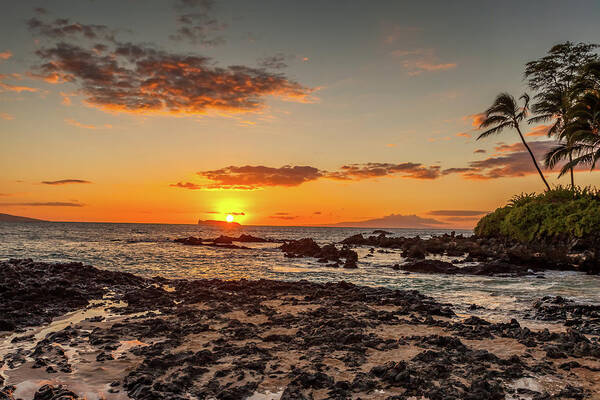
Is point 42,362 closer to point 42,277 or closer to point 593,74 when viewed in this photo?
point 42,277

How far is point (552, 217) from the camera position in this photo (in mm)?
26688

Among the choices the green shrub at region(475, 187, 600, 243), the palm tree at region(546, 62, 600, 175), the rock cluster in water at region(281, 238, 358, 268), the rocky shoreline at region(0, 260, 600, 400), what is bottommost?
the rock cluster in water at region(281, 238, 358, 268)

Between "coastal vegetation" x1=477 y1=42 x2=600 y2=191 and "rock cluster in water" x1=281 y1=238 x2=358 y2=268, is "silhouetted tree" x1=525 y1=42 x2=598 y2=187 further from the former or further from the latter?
"rock cluster in water" x1=281 y1=238 x2=358 y2=268

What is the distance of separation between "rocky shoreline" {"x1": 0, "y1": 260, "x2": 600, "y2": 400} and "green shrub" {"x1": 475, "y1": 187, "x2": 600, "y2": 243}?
1493cm

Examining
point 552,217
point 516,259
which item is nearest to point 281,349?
point 516,259

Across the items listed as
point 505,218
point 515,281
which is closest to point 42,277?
point 515,281

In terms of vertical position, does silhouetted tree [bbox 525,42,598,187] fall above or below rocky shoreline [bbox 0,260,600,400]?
above

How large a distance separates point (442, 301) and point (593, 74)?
82.0ft

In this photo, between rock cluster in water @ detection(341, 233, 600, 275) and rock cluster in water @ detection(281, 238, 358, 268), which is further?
rock cluster in water @ detection(281, 238, 358, 268)

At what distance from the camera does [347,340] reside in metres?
8.04

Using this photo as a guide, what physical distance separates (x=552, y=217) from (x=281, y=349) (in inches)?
1056

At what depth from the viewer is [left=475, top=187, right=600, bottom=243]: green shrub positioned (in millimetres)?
23562

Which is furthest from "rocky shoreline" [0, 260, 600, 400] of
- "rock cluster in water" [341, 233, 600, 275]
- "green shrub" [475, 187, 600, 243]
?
"green shrub" [475, 187, 600, 243]

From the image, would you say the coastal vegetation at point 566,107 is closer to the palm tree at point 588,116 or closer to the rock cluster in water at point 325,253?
the palm tree at point 588,116
